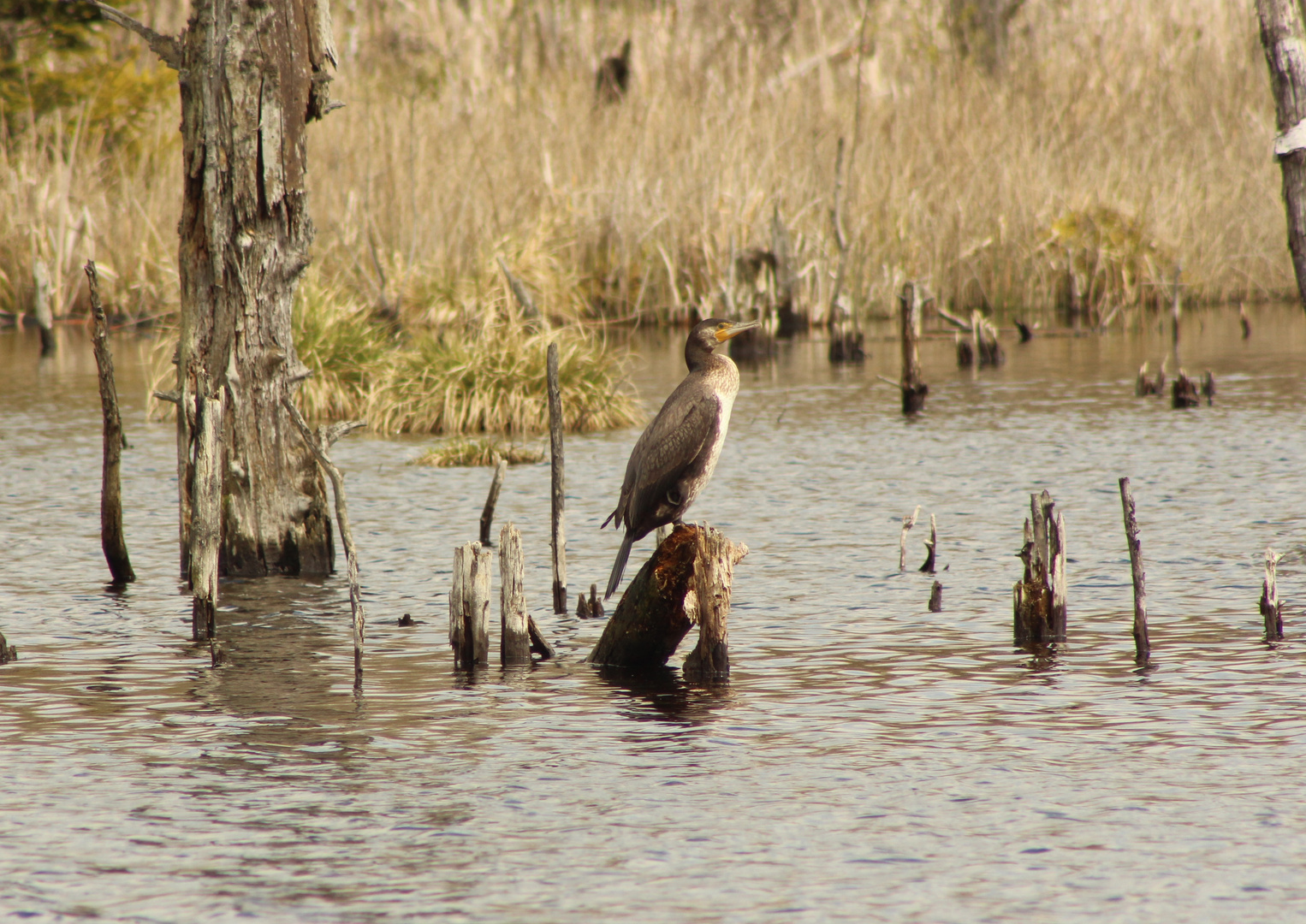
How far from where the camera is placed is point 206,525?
790cm

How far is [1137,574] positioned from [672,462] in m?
1.98

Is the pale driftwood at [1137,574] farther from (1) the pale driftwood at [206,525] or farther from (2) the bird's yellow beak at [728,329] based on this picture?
(1) the pale driftwood at [206,525]

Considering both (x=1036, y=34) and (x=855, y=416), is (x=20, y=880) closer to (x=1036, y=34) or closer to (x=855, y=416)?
(x=855, y=416)

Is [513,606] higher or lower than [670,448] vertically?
lower

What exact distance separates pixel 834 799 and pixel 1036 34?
1204 inches

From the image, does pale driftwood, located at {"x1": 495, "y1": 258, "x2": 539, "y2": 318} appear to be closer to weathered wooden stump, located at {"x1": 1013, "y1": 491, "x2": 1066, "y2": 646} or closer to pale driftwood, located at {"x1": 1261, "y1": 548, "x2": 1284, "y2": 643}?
weathered wooden stump, located at {"x1": 1013, "y1": 491, "x2": 1066, "y2": 646}

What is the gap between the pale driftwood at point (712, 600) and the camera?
23.7 ft

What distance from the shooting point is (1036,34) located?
34.5m

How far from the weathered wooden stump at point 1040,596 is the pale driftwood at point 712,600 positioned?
1.36 meters

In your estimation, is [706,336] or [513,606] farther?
[706,336]

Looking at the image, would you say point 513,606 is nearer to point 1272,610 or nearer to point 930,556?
point 930,556

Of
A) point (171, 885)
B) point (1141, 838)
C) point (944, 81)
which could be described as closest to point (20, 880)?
point (171, 885)

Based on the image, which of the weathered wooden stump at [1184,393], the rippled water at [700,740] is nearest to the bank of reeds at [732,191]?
the weathered wooden stump at [1184,393]

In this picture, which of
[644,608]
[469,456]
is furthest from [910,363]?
[644,608]
